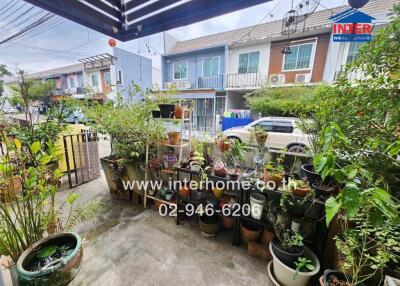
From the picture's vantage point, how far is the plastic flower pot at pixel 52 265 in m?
1.06

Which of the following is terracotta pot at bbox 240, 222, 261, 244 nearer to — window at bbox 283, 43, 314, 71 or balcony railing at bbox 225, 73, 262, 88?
balcony railing at bbox 225, 73, 262, 88

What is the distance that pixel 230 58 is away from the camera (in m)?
8.24

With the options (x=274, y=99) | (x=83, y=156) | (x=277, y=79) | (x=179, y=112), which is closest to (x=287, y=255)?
(x=179, y=112)

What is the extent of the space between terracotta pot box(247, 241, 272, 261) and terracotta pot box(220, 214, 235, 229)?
0.37 metres

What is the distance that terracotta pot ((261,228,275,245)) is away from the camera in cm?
185

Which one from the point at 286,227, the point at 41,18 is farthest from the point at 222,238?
the point at 41,18

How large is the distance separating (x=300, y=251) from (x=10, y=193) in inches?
92.9

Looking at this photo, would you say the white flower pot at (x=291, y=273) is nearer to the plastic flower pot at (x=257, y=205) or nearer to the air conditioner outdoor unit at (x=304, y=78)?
the plastic flower pot at (x=257, y=205)

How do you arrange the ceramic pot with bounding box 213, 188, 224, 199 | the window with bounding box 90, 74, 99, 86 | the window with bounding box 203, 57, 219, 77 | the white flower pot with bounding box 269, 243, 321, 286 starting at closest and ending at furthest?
1. the white flower pot with bounding box 269, 243, 321, 286
2. the ceramic pot with bounding box 213, 188, 224, 199
3. the window with bounding box 203, 57, 219, 77
4. the window with bounding box 90, 74, 99, 86

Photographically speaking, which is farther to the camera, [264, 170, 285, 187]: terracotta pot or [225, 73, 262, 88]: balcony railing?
[225, 73, 262, 88]: balcony railing

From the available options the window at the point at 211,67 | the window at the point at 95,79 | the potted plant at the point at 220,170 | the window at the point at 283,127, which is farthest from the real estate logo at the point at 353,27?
the window at the point at 95,79

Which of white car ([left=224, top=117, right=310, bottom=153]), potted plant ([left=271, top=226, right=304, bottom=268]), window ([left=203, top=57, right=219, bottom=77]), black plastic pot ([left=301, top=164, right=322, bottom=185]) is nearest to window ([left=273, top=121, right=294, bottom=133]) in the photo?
white car ([left=224, top=117, right=310, bottom=153])

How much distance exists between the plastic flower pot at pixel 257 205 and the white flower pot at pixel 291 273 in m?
0.40

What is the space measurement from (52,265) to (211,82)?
344 inches
